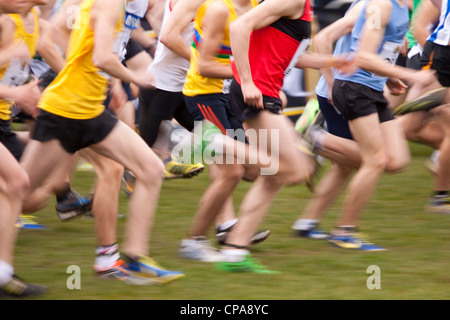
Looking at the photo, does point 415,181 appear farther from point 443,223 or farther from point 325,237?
point 325,237

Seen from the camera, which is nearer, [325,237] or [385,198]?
[325,237]

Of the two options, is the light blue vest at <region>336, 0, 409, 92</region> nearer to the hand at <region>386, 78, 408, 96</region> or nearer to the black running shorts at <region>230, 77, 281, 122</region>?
the hand at <region>386, 78, 408, 96</region>

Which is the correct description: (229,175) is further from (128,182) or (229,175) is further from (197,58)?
(128,182)

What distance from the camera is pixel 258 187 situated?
532cm

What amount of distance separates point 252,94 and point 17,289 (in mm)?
1743

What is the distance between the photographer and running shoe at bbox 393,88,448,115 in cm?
670

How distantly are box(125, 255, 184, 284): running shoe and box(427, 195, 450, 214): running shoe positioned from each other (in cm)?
289

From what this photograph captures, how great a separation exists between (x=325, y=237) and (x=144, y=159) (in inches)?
73.2

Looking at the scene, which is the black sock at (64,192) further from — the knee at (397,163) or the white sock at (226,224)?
the knee at (397,163)

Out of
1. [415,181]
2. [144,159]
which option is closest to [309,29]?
[144,159]

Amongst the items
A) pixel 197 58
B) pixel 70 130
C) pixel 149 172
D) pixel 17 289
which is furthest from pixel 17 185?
pixel 197 58

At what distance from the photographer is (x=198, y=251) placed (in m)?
5.54

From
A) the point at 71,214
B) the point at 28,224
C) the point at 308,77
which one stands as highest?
the point at 308,77
